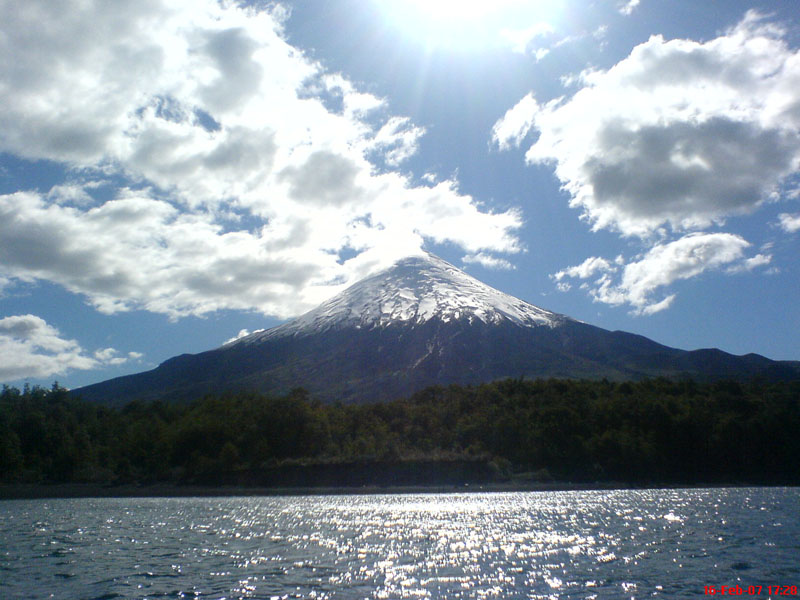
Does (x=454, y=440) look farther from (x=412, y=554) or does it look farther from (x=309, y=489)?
(x=412, y=554)

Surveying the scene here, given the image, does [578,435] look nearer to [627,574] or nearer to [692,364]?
[627,574]

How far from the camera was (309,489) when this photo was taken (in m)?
75.6

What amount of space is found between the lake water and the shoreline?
29.0m

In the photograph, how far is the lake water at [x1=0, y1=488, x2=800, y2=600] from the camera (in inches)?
711

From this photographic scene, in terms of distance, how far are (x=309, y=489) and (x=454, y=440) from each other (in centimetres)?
2075

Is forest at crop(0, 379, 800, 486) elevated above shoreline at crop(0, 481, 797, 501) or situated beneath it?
elevated above

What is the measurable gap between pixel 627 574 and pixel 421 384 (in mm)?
152311
